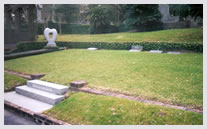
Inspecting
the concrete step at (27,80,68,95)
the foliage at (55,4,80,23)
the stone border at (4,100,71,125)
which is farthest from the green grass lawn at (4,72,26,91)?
the foliage at (55,4,80,23)

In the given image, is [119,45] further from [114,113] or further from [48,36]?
[114,113]

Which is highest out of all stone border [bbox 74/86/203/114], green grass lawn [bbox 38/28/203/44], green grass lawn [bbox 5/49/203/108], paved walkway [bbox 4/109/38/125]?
green grass lawn [bbox 38/28/203/44]

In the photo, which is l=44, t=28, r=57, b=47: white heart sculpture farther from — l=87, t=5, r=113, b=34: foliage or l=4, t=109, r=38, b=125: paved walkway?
l=4, t=109, r=38, b=125: paved walkway

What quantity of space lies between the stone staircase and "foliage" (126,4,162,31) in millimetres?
10633

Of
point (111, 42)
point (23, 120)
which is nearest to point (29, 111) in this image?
point (23, 120)

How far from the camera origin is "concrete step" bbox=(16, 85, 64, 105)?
5.06 meters

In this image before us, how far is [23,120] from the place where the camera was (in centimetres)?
461

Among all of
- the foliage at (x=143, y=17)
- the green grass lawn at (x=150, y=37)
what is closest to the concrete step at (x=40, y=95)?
the green grass lawn at (x=150, y=37)

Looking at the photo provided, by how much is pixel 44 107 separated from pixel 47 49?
804cm

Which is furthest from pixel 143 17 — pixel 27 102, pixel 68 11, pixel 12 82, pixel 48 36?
pixel 27 102

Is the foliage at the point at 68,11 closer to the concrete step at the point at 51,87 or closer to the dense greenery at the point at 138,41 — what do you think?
the dense greenery at the point at 138,41

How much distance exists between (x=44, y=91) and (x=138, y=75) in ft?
9.58

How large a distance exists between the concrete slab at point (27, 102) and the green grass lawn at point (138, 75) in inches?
43.4

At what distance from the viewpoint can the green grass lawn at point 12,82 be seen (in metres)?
6.74
